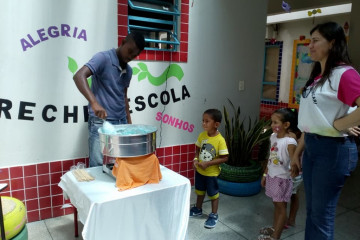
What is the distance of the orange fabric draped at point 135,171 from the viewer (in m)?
1.82

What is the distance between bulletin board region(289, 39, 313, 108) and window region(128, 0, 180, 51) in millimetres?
4867

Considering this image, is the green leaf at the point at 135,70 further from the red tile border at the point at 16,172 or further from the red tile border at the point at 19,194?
the red tile border at the point at 19,194

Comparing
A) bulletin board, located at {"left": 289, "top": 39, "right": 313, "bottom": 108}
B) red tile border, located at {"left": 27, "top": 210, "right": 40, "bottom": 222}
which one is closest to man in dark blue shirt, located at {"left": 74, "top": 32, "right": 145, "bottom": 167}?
red tile border, located at {"left": 27, "top": 210, "right": 40, "bottom": 222}

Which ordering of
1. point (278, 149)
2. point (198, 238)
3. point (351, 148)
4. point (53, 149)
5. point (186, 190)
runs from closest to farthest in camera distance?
point (351, 148) → point (186, 190) → point (278, 149) → point (198, 238) → point (53, 149)

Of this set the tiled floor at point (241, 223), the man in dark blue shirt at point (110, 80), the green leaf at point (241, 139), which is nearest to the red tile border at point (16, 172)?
the tiled floor at point (241, 223)

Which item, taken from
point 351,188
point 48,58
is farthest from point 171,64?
A: point 351,188

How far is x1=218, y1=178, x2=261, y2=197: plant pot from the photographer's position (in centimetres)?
346

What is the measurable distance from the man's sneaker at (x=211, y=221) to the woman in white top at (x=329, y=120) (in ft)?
3.76

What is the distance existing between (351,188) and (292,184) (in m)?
1.99

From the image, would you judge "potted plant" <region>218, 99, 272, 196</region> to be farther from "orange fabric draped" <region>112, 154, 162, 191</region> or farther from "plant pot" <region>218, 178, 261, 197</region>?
"orange fabric draped" <region>112, 154, 162, 191</region>

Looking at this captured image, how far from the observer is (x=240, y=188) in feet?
11.4

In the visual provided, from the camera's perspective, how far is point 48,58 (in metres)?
2.62

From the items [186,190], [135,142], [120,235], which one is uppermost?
[135,142]

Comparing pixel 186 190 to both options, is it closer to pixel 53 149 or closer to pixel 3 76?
pixel 53 149
